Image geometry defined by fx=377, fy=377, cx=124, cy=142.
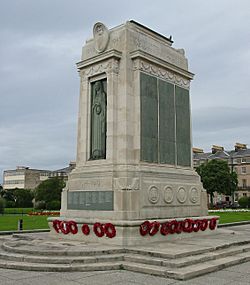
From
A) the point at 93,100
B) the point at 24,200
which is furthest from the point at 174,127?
the point at 24,200

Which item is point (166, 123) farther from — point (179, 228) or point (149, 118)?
point (179, 228)

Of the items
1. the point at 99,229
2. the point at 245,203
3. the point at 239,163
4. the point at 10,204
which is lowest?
the point at 10,204

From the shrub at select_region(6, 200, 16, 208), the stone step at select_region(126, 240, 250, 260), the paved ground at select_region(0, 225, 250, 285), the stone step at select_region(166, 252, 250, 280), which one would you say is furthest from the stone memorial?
the shrub at select_region(6, 200, 16, 208)

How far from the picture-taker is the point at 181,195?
1552cm

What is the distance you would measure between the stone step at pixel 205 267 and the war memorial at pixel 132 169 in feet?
0.37

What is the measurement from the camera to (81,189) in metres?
15.2

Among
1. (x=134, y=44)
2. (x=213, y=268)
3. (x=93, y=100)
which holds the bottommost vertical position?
(x=213, y=268)

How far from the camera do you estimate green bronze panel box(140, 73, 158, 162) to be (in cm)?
1496

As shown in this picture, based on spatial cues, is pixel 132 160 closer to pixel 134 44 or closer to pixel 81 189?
pixel 81 189

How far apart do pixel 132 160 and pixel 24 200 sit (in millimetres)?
68474

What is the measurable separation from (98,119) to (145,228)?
17.0 feet

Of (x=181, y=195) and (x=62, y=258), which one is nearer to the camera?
(x=62, y=258)

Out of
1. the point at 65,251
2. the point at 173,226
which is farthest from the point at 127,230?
the point at 65,251

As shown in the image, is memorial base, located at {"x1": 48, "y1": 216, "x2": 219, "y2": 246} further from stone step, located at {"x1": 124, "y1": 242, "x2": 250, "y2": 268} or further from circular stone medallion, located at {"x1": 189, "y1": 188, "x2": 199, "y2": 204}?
stone step, located at {"x1": 124, "y1": 242, "x2": 250, "y2": 268}
